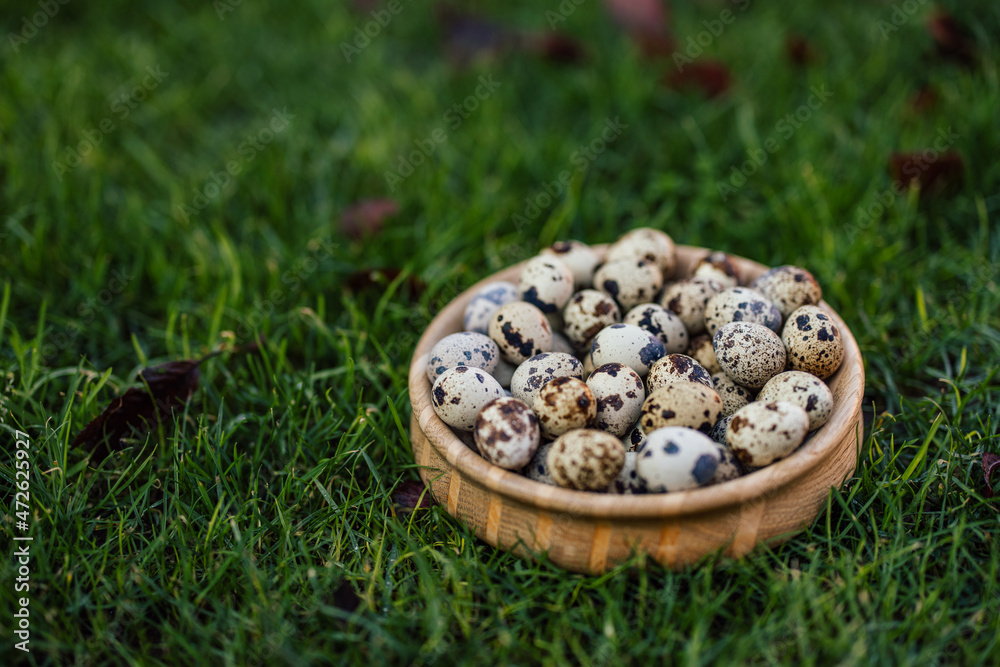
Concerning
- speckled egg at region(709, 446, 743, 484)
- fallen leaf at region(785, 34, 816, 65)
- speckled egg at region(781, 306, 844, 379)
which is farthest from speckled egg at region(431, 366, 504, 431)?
fallen leaf at region(785, 34, 816, 65)

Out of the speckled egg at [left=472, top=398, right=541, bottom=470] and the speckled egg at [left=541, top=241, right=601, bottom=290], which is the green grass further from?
the speckled egg at [left=541, top=241, right=601, bottom=290]

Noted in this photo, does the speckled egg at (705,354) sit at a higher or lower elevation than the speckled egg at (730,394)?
higher

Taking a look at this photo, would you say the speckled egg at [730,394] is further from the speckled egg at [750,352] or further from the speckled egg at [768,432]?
the speckled egg at [768,432]

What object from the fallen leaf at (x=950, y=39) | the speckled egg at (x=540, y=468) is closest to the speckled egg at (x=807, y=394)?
the speckled egg at (x=540, y=468)

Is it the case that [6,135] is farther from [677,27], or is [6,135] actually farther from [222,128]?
[677,27]

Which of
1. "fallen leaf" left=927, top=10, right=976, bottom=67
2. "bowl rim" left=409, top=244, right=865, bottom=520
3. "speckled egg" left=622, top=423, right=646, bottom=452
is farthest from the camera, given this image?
A: "fallen leaf" left=927, top=10, right=976, bottom=67

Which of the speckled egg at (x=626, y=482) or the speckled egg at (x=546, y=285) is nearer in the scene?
the speckled egg at (x=626, y=482)
